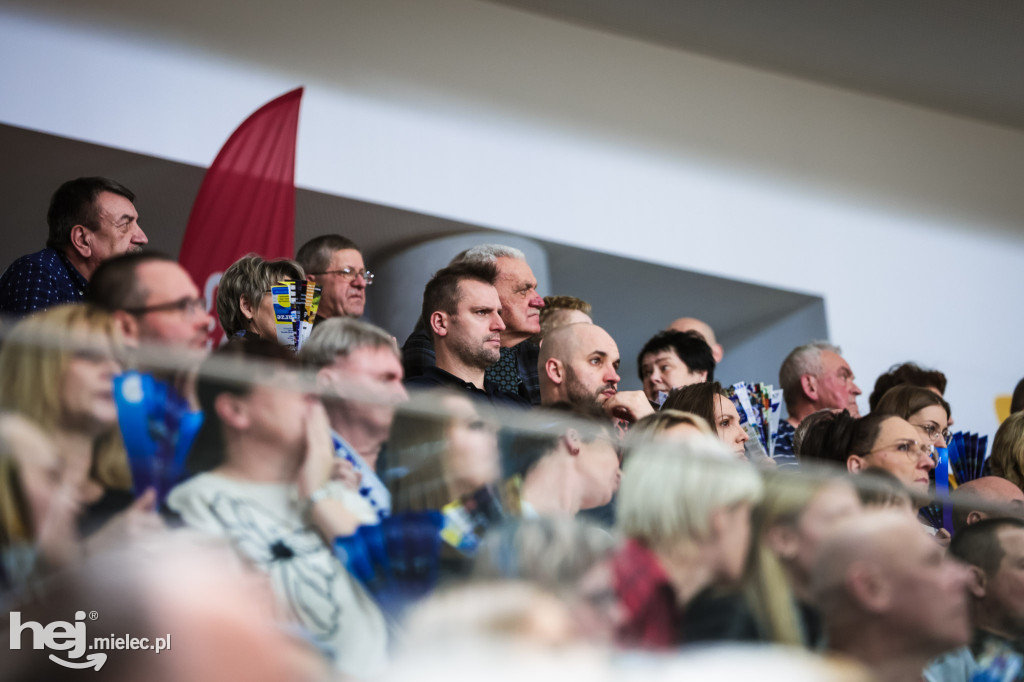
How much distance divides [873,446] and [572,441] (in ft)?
4.52

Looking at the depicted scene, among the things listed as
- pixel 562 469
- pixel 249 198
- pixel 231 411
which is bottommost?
pixel 562 469

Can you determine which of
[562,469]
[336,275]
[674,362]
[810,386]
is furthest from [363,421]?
[810,386]

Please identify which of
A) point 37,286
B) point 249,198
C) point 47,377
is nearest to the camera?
point 47,377

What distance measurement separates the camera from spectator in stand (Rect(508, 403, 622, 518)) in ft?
5.41

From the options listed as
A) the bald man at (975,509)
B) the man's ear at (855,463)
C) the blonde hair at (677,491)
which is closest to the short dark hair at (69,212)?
the blonde hair at (677,491)

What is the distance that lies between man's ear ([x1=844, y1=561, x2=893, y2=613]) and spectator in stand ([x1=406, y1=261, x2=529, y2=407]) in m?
1.42

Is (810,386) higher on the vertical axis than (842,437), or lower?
higher

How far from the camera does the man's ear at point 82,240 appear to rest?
110 inches

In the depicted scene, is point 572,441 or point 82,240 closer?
point 572,441

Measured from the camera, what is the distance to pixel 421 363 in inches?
125

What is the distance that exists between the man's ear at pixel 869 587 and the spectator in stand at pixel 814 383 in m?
2.37

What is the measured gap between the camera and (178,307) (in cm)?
176

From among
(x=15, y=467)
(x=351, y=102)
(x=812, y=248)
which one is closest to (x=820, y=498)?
(x=15, y=467)

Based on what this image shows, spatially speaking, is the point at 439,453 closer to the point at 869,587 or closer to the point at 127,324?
the point at 127,324
